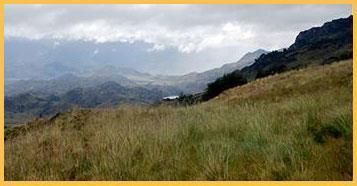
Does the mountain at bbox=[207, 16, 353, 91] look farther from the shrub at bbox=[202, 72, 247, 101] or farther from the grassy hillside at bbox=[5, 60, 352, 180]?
the grassy hillside at bbox=[5, 60, 352, 180]

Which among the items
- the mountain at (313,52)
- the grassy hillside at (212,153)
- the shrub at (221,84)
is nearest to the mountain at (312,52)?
the mountain at (313,52)

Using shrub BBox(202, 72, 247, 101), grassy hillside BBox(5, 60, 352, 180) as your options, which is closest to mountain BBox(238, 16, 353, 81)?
shrub BBox(202, 72, 247, 101)

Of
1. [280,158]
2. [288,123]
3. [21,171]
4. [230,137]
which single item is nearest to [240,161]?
[280,158]

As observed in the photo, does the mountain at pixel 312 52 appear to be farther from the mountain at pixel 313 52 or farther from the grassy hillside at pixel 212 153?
the grassy hillside at pixel 212 153

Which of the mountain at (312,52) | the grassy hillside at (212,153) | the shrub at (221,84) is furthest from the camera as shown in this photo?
the mountain at (312,52)

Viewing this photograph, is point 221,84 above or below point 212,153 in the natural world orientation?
above

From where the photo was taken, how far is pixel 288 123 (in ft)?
24.8

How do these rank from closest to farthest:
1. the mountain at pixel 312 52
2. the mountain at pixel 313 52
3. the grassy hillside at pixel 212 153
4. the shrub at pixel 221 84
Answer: the grassy hillside at pixel 212 153 → the shrub at pixel 221 84 → the mountain at pixel 312 52 → the mountain at pixel 313 52

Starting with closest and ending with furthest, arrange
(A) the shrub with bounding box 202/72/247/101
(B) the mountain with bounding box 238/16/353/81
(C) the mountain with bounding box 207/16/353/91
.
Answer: (A) the shrub with bounding box 202/72/247/101 → (C) the mountain with bounding box 207/16/353/91 → (B) the mountain with bounding box 238/16/353/81

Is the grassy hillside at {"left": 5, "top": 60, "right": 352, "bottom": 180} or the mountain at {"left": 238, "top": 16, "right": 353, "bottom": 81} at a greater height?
the mountain at {"left": 238, "top": 16, "right": 353, "bottom": 81}

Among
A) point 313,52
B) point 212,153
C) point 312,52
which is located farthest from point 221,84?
point 312,52

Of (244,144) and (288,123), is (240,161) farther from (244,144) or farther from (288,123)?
(288,123)

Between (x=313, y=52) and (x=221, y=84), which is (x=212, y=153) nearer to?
(x=221, y=84)

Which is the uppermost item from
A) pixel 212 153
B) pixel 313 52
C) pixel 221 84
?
pixel 313 52
